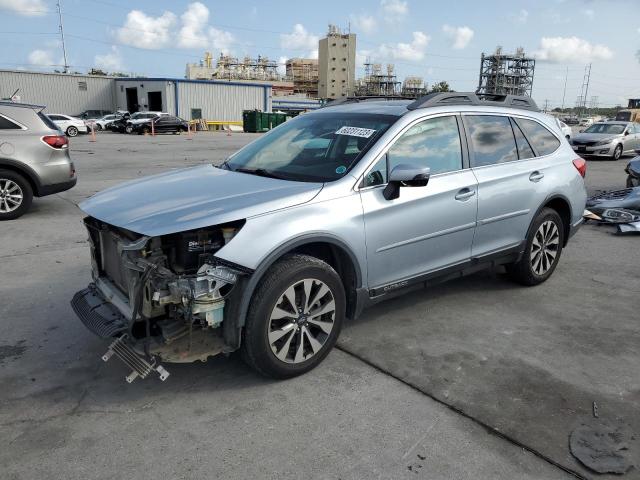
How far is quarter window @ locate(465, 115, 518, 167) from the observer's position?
14.6 feet

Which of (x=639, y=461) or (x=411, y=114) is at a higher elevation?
(x=411, y=114)

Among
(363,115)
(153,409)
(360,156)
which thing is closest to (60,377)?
(153,409)

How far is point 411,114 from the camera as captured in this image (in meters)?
4.02

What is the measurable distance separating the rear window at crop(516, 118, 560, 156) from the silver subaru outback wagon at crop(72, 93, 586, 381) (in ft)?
0.07

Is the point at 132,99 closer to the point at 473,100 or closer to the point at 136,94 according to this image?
the point at 136,94

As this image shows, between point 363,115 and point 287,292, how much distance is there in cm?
172

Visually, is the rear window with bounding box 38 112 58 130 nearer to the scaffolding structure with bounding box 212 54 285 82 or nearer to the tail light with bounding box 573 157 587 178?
the tail light with bounding box 573 157 587 178

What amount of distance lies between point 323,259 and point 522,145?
2509mm

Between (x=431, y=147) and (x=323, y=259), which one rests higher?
(x=431, y=147)

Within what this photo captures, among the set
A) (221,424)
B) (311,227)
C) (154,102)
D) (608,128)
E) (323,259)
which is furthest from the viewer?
(154,102)

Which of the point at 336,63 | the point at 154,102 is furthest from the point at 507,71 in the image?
the point at 154,102

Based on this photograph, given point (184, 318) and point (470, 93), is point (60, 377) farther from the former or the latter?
point (470, 93)

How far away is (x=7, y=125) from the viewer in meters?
7.87

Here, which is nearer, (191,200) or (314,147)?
(191,200)
